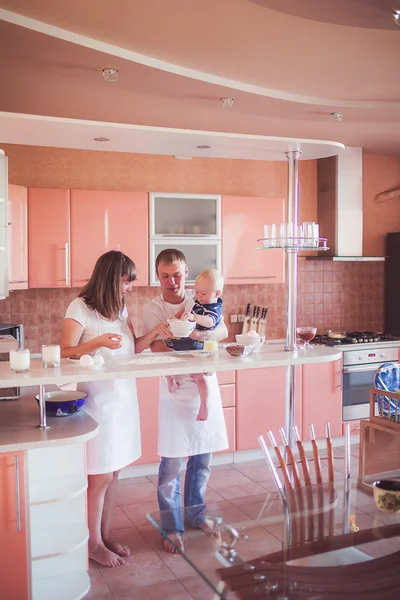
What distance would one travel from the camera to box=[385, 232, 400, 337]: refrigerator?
606 cm

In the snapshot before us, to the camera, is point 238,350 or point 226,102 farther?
point 226,102

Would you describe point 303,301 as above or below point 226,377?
above

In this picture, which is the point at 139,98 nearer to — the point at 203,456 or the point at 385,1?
the point at 385,1

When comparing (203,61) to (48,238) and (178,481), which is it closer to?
(48,238)

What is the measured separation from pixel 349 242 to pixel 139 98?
252 cm

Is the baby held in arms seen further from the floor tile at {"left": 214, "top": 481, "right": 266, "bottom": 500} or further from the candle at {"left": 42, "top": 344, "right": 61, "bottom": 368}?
the floor tile at {"left": 214, "top": 481, "right": 266, "bottom": 500}

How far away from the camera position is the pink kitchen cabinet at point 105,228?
480 centimetres

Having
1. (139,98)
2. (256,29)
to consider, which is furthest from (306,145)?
(139,98)

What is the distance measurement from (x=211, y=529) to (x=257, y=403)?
2988mm

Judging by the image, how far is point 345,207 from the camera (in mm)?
5695

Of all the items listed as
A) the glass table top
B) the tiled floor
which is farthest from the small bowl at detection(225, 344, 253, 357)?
the glass table top

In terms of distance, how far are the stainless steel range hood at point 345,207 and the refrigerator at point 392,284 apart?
0.36m

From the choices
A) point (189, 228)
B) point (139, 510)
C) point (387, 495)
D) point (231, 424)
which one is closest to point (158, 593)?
point (139, 510)

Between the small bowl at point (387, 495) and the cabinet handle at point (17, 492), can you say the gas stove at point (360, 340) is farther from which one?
the cabinet handle at point (17, 492)
